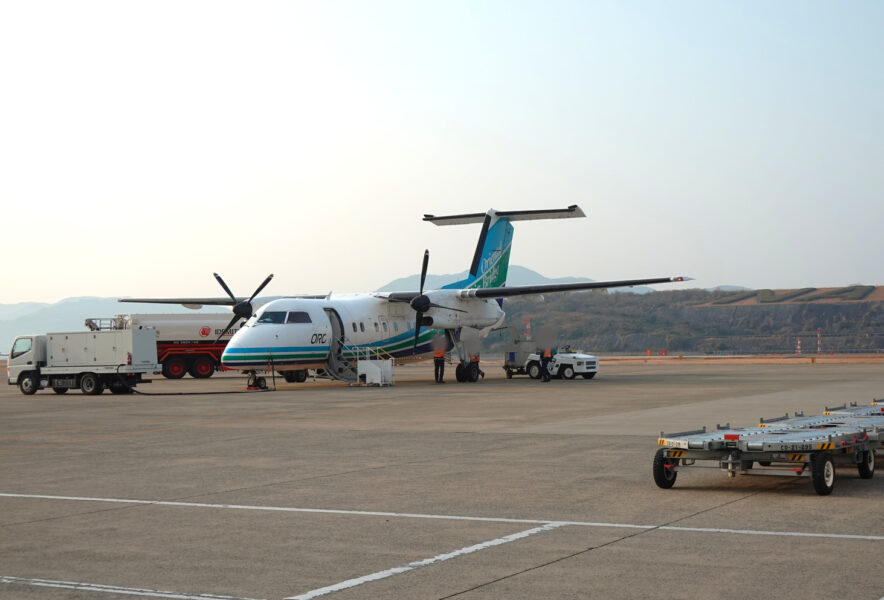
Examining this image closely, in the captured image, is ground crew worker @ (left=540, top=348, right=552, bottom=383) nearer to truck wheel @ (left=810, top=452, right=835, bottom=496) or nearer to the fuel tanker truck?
the fuel tanker truck

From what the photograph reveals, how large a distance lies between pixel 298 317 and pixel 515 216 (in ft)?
41.6

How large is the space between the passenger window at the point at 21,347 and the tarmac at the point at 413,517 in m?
16.7

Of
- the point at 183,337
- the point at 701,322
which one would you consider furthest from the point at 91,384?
the point at 701,322

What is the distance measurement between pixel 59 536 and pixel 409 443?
834 cm

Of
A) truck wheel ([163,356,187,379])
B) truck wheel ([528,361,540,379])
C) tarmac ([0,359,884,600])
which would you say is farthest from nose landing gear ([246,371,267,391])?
tarmac ([0,359,884,600])

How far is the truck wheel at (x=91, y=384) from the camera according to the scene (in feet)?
115

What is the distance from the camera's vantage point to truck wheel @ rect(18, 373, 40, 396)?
1414 inches

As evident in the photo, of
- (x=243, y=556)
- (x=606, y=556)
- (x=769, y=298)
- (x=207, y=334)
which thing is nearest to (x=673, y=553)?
(x=606, y=556)

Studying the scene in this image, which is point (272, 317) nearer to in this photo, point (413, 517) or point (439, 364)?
point (439, 364)

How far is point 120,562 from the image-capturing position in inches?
319

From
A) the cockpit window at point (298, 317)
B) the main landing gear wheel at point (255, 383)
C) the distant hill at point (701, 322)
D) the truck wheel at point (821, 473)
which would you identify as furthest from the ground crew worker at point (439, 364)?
the distant hill at point (701, 322)

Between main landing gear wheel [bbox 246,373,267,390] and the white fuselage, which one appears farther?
main landing gear wheel [bbox 246,373,267,390]

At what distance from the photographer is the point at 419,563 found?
25.9 ft

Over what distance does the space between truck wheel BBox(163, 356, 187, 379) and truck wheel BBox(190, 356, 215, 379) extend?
0.45 meters
